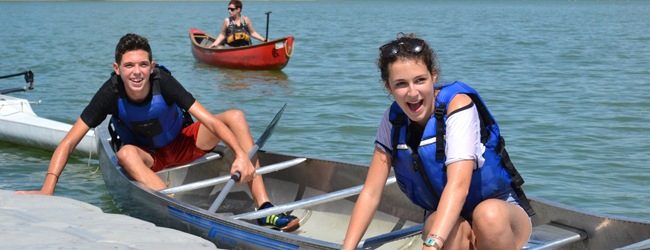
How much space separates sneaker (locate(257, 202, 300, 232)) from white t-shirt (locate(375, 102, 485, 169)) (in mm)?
1889

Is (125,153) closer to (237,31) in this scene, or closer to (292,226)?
(292,226)

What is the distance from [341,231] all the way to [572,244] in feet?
5.29

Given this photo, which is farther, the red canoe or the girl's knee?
the red canoe

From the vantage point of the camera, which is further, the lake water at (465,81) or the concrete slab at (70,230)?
the lake water at (465,81)

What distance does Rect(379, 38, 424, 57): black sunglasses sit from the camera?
239 centimetres

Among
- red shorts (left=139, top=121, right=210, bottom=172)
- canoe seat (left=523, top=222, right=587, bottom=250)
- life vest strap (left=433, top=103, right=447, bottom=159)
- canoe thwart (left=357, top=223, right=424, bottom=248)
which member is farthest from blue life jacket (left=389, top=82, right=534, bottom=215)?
red shorts (left=139, top=121, right=210, bottom=172)

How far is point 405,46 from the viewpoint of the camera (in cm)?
239

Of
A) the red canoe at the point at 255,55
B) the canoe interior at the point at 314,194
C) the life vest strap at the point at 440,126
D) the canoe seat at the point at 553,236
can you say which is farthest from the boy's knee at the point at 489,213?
the red canoe at the point at 255,55

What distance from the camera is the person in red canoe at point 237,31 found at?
12.6 metres

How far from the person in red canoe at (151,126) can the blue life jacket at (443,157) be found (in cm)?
157

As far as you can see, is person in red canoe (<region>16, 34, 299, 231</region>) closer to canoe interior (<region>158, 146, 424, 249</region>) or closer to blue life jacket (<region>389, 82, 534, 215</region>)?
canoe interior (<region>158, 146, 424, 249</region>)

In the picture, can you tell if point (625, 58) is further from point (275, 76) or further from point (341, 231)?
point (341, 231)

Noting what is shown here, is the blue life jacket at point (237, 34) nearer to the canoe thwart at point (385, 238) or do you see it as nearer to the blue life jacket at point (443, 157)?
the canoe thwart at point (385, 238)

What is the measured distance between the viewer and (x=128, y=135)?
463 centimetres
